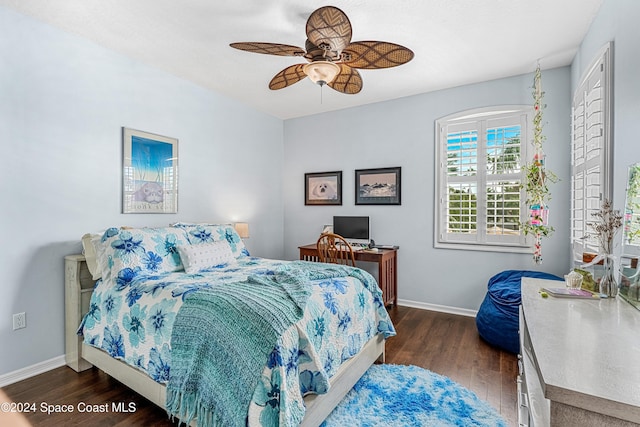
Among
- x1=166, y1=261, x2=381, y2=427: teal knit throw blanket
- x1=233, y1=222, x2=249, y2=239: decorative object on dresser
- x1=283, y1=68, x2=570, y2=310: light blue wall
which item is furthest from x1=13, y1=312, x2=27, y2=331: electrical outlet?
x1=283, y1=68, x2=570, y2=310: light blue wall

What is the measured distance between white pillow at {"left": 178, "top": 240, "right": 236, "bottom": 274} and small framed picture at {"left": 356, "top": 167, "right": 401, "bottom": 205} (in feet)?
6.86

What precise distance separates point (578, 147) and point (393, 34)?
1939 millimetres

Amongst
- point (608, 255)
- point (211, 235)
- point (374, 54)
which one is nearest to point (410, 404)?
point (608, 255)

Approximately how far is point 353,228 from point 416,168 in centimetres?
113

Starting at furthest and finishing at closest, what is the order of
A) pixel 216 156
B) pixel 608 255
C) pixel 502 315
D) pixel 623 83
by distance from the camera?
pixel 216 156, pixel 502 315, pixel 623 83, pixel 608 255

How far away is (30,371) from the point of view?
231 centimetres

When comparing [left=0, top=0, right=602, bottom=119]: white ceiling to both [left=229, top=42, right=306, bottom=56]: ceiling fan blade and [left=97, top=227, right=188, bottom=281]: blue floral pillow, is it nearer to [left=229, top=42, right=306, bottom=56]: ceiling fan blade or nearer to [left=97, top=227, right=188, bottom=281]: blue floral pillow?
[left=229, top=42, right=306, bottom=56]: ceiling fan blade

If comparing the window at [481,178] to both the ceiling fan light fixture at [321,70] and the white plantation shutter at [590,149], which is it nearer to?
the white plantation shutter at [590,149]

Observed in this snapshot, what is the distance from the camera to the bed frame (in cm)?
174

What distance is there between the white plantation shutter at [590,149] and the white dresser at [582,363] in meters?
0.88

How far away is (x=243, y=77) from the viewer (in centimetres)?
338

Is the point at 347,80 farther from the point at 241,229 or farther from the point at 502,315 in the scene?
the point at 502,315

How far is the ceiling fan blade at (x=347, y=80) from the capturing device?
7.80 feet

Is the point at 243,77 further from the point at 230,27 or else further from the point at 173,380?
the point at 173,380
